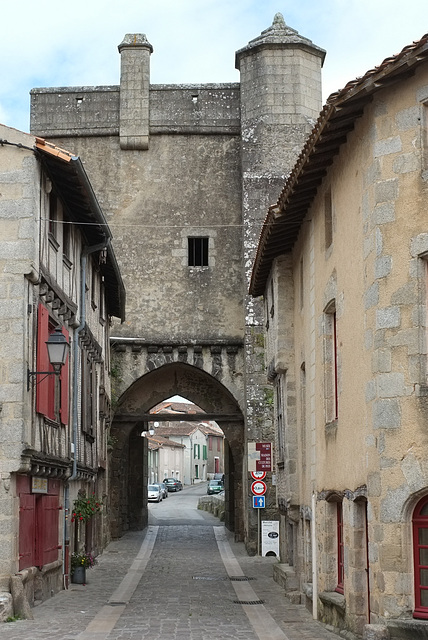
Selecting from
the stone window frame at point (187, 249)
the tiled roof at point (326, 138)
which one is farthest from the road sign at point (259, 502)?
the tiled roof at point (326, 138)

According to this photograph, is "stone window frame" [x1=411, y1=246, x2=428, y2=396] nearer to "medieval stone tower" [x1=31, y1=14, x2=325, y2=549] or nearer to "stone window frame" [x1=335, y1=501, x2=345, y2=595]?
"stone window frame" [x1=335, y1=501, x2=345, y2=595]

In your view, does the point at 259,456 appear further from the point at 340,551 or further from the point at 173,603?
the point at 340,551

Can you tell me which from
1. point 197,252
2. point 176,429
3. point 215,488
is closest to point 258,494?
point 197,252

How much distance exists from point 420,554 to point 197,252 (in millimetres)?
18090

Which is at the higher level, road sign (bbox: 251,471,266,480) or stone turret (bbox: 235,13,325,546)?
stone turret (bbox: 235,13,325,546)

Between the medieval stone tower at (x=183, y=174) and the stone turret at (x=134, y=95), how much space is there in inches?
1.1

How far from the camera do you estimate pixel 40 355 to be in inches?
530

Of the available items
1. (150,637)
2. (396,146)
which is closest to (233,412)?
(150,637)

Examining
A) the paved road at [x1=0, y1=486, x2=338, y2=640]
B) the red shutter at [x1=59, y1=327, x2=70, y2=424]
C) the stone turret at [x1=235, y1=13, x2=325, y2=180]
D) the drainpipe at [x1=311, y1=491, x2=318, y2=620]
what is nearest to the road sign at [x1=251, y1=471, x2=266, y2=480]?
the paved road at [x1=0, y1=486, x2=338, y2=640]

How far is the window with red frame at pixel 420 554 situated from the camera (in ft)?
29.5

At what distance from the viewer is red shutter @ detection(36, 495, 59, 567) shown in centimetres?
1392

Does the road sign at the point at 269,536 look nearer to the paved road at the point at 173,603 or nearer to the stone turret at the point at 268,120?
the paved road at the point at 173,603

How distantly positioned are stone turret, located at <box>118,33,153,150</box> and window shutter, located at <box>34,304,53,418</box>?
13.4m

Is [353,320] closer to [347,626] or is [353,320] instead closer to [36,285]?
[347,626]
